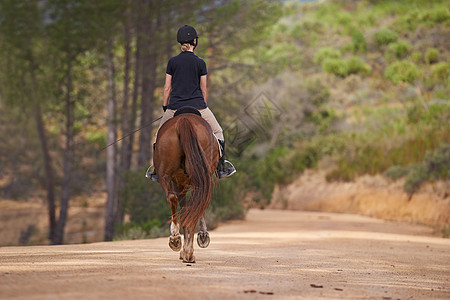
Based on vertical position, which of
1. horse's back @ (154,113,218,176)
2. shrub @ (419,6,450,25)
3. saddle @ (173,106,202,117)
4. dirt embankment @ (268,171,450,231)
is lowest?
dirt embankment @ (268,171,450,231)

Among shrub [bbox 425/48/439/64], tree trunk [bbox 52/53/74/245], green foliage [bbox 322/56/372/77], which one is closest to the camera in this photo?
tree trunk [bbox 52/53/74/245]

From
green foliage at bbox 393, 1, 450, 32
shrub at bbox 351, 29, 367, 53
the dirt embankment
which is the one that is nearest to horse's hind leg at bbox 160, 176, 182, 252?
the dirt embankment

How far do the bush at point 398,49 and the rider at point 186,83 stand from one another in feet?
165

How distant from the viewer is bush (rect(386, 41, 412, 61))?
55062mm

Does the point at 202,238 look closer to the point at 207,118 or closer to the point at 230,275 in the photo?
the point at 230,275

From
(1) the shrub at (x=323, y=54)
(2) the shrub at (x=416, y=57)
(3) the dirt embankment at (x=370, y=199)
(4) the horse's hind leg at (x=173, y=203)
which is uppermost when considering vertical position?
(1) the shrub at (x=323, y=54)

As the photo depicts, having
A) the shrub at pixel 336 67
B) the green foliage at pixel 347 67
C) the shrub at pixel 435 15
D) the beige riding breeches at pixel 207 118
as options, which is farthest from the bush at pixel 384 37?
the beige riding breeches at pixel 207 118

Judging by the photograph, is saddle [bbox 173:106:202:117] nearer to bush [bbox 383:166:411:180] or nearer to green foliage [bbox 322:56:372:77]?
bush [bbox 383:166:411:180]

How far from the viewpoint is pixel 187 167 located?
7246 millimetres

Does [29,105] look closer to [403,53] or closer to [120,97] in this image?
[120,97]

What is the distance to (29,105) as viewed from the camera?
3191 centimetres

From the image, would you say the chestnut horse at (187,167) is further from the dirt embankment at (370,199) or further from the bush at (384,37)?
the bush at (384,37)

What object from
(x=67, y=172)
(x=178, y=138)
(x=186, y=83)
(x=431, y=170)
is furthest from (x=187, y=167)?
(x=67, y=172)

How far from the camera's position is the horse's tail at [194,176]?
709cm
